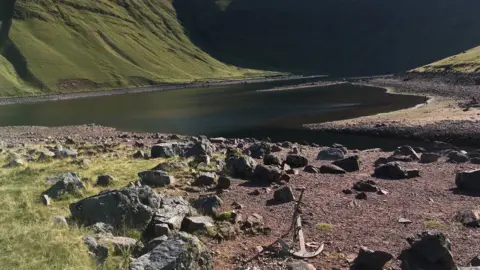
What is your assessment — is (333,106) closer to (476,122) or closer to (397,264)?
(476,122)

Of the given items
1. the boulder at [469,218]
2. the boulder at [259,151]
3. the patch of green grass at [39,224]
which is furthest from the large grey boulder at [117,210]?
the boulder at [259,151]

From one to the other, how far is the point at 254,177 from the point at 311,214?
21.8 ft

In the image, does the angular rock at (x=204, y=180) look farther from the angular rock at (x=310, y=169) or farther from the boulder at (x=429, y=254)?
the boulder at (x=429, y=254)

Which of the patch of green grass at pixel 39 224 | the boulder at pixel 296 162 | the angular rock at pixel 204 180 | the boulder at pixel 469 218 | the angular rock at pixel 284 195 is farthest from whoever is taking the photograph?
the boulder at pixel 296 162

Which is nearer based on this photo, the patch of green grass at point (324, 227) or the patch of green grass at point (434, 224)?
the patch of green grass at point (324, 227)

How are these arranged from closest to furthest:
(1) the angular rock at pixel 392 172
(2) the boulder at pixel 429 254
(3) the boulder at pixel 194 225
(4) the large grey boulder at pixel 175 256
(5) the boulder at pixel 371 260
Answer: (4) the large grey boulder at pixel 175 256
(2) the boulder at pixel 429 254
(5) the boulder at pixel 371 260
(3) the boulder at pixel 194 225
(1) the angular rock at pixel 392 172

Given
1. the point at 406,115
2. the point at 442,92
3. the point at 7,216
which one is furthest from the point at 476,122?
the point at 7,216

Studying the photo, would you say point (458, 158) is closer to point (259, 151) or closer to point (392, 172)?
point (392, 172)

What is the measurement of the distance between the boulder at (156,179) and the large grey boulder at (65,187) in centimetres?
313

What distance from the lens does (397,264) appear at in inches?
534

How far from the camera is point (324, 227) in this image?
1678 centimetres

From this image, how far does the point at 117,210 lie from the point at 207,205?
3872mm

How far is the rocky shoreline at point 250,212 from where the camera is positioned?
43.1ft

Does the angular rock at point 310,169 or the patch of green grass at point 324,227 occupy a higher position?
the patch of green grass at point 324,227
